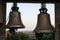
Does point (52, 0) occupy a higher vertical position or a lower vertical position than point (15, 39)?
higher

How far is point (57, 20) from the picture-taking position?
3113mm

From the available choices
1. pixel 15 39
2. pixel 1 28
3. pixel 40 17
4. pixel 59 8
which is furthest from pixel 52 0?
pixel 15 39

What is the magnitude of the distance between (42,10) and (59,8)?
29.5 inches

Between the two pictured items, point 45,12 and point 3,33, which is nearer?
point 45,12

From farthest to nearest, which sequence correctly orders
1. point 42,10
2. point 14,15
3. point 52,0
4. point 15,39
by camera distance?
point 15,39, point 52,0, point 14,15, point 42,10

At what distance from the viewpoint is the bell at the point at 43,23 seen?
239cm

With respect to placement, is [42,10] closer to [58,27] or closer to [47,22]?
[47,22]

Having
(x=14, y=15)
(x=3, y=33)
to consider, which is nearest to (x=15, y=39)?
(x=3, y=33)

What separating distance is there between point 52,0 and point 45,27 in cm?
63

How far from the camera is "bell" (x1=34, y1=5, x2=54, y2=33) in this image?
2.39 meters

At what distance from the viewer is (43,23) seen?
2.46 m

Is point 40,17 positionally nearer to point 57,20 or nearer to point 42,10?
point 42,10

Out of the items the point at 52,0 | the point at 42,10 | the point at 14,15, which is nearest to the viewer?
the point at 42,10

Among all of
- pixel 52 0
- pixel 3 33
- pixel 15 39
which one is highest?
pixel 52 0
